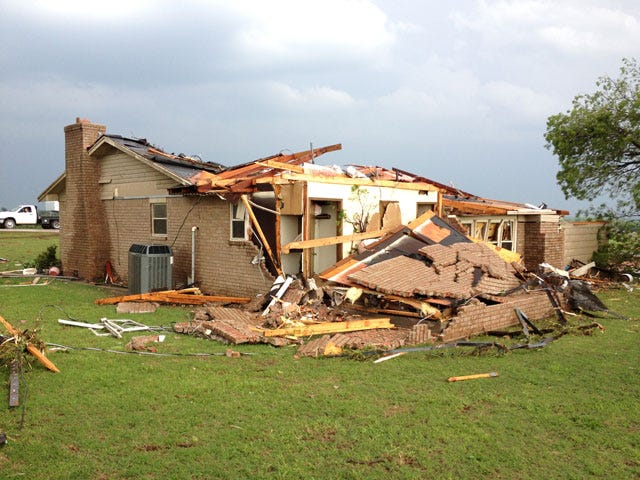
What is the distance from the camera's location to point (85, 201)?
17.5 meters

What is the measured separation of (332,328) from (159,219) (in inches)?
320

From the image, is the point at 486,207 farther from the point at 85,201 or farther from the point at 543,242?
the point at 85,201

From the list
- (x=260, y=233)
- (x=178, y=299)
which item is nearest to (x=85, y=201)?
(x=178, y=299)

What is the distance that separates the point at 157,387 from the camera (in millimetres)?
6625

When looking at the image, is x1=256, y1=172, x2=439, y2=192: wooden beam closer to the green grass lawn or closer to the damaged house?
the damaged house

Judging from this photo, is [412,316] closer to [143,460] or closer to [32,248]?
[143,460]

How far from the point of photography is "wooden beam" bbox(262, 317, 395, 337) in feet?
30.8

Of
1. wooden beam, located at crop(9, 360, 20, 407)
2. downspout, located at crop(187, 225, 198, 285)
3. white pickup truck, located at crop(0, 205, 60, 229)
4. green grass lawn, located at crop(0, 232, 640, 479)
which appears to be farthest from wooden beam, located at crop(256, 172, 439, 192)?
white pickup truck, located at crop(0, 205, 60, 229)

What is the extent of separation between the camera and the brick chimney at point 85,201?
1745cm

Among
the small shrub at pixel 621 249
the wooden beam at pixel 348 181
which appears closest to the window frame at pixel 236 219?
the wooden beam at pixel 348 181

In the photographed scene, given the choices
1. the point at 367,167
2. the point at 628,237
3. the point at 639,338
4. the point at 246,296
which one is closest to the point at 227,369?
the point at 246,296

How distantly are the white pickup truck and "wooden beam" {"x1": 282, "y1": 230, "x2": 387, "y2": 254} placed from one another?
39.2 meters

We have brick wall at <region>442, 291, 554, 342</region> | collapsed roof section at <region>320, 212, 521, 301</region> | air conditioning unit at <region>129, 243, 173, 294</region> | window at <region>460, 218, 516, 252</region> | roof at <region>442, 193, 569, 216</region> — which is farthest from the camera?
window at <region>460, 218, 516, 252</region>

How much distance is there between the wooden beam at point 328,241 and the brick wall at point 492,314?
348 centimetres
